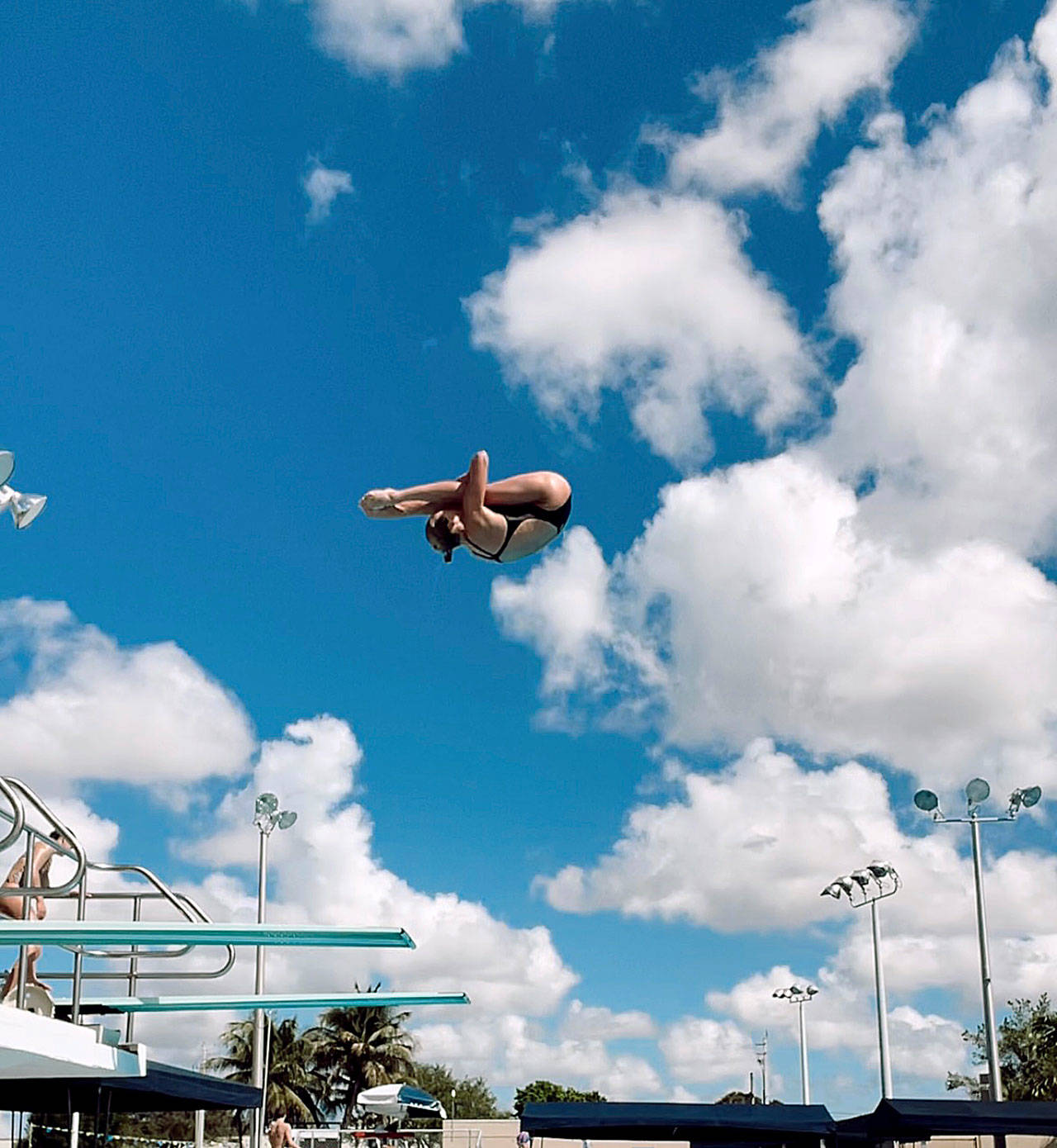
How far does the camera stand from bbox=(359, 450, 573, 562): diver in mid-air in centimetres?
554

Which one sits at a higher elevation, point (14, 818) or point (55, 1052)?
point (14, 818)

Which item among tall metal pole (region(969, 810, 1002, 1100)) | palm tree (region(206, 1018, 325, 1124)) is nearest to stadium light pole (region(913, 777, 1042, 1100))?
tall metal pole (region(969, 810, 1002, 1100))

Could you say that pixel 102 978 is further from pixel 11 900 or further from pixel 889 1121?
pixel 889 1121

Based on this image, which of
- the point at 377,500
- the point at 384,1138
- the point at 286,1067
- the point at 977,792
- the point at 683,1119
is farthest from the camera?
the point at 286,1067

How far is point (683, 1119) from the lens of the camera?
56.1ft

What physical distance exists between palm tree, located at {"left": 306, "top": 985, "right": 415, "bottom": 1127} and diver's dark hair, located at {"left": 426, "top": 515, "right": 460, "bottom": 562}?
51.0 metres

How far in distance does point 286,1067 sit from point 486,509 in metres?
51.2

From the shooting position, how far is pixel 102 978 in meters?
11.0

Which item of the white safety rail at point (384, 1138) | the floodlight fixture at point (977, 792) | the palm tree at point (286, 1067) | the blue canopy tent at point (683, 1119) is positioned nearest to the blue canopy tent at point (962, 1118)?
the blue canopy tent at point (683, 1119)

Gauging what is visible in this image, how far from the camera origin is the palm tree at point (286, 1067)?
169 ft

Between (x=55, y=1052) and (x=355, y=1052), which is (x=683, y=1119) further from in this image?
(x=355, y=1052)

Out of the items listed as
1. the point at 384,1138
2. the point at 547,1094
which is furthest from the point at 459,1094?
the point at 384,1138

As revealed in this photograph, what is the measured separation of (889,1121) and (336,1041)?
42.1 m

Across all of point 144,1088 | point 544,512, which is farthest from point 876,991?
point 544,512
